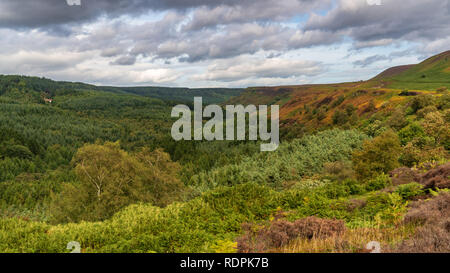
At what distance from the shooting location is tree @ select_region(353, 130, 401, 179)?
24422 mm

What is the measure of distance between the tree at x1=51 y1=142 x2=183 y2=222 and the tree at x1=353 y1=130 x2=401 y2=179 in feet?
75.9

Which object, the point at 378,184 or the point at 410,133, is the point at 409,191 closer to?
the point at 378,184

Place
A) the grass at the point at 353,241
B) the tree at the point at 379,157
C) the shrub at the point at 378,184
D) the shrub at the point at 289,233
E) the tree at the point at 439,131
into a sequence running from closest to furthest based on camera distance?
1. the grass at the point at 353,241
2. the shrub at the point at 289,233
3. the shrub at the point at 378,184
4. the tree at the point at 379,157
5. the tree at the point at 439,131

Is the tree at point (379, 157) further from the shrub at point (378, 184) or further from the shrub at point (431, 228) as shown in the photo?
the shrub at point (431, 228)

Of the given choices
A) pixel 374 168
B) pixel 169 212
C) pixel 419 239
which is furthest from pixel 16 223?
pixel 374 168

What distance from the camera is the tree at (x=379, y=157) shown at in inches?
961

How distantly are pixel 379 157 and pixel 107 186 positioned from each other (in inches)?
1122

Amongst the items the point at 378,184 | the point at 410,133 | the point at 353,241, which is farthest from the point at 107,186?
the point at 410,133

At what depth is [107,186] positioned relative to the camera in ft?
103

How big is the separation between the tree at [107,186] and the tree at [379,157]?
23.1 m

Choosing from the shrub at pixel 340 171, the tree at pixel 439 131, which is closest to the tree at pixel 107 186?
the shrub at pixel 340 171

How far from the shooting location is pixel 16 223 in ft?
42.2

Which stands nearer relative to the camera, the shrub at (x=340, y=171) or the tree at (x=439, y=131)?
the tree at (x=439, y=131)

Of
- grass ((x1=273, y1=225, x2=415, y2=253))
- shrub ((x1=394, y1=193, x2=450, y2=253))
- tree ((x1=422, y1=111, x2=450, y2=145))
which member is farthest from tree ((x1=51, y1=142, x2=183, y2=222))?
tree ((x1=422, y1=111, x2=450, y2=145))
